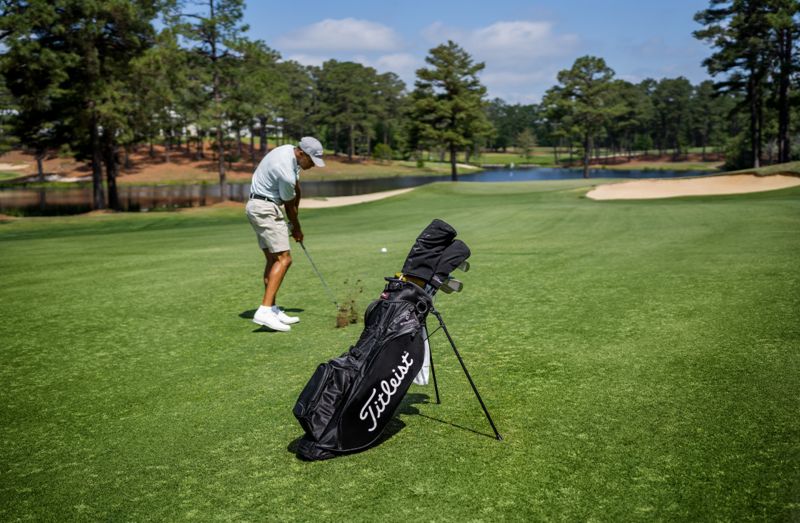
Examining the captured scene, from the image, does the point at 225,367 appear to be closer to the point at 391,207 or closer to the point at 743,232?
the point at 743,232

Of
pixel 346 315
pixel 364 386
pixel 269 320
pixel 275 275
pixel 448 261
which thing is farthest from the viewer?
pixel 346 315

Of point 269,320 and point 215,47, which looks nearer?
point 269,320

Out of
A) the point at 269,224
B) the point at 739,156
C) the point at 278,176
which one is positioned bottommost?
the point at 269,224

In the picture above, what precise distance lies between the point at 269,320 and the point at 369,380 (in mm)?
3171

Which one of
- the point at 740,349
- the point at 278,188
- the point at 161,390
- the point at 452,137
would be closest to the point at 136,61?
the point at 278,188

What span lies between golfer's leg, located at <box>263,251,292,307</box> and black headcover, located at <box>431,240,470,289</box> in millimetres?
3152

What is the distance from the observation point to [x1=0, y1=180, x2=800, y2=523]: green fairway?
2916 mm

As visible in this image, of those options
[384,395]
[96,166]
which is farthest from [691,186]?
[96,166]

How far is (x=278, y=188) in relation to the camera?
245 inches

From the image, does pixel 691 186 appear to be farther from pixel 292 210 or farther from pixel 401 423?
pixel 401 423

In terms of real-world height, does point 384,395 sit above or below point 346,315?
above

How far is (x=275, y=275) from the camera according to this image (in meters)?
6.45

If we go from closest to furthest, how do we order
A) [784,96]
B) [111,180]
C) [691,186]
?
[691,186] → [111,180] → [784,96]

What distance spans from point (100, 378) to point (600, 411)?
4.25m
